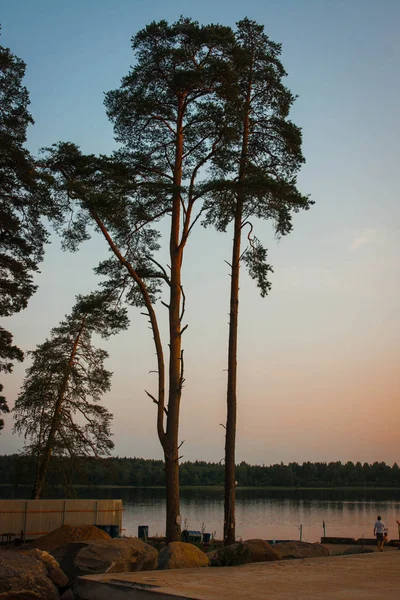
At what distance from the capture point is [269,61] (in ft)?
61.1

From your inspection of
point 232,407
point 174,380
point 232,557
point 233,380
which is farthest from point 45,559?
point 233,380

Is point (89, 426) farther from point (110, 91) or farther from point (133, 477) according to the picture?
point (133, 477)

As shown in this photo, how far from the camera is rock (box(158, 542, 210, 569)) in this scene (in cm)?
912

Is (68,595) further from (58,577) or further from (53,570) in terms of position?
(53,570)

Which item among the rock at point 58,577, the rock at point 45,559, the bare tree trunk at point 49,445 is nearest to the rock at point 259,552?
the rock at point 58,577

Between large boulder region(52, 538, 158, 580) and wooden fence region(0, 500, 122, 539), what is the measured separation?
16600 mm

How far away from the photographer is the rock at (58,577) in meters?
8.67

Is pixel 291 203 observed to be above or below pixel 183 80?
below

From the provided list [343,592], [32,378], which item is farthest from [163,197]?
[32,378]

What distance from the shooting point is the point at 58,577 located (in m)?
8.72

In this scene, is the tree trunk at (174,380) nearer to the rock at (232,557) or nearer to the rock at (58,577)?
the rock at (232,557)

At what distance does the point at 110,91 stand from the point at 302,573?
43.1 ft

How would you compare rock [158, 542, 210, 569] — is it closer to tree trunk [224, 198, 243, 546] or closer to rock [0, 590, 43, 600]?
rock [0, 590, 43, 600]

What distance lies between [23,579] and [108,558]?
156 centimetres
